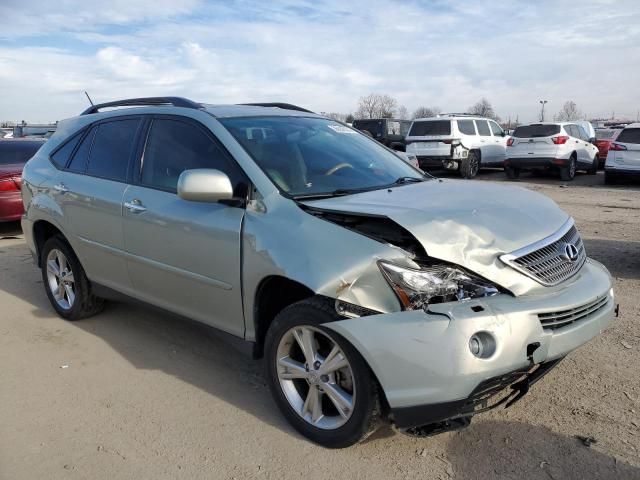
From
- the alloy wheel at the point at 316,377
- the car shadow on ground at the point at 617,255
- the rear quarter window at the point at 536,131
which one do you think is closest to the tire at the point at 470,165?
the rear quarter window at the point at 536,131

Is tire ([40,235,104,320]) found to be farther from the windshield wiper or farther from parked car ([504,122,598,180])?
parked car ([504,122,598,180])

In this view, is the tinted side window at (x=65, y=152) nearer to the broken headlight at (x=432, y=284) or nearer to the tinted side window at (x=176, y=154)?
the tinted side window at (x=176, y=154)

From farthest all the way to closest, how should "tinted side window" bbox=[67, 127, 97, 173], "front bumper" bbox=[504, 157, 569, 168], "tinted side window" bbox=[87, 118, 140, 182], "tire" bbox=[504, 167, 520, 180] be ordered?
"tire" bbox=[504, 167, 520, 180] → "front bumper" bbox=[504, 157, 569, 168] → "tinted side window" bbox=[67, 127, 97, 173] → "tinted side window" bbox=[87, 118, 140, 182]

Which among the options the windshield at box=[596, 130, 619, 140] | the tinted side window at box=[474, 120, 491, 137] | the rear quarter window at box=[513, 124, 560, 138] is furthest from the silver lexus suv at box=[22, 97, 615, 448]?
the windshield at box=[596, 130, 619, 140]

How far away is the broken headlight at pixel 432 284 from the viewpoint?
2.66 m

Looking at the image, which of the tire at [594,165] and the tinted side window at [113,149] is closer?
the tinted side window at [113,149]

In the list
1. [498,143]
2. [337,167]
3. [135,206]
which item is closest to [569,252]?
[337,167]

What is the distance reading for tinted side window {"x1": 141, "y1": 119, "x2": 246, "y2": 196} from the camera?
11.7 feet

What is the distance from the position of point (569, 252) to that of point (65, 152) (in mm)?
4134

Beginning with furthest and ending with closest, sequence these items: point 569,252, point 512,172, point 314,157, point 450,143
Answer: point 512,172, point 450,143, point 314,157, point 569,252

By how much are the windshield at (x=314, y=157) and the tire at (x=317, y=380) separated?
2.58ft

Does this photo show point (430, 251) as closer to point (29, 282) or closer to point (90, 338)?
point (90, 338)

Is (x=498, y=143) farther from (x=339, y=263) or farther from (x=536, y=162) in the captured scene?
(x=339, y=263)

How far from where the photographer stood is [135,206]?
3936 mm
